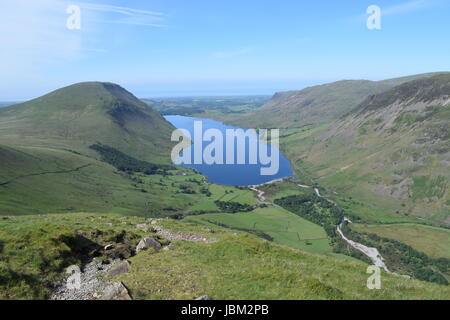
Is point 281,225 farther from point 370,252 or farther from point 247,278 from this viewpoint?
point 247,278

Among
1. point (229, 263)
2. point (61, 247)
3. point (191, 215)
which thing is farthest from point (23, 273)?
point (191, 215)

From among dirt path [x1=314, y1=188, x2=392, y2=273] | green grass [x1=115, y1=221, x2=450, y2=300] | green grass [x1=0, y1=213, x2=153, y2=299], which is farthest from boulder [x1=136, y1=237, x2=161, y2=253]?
dirt path [x1=314, y1=188, x2=392, y2=273]

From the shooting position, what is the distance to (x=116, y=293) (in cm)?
1717

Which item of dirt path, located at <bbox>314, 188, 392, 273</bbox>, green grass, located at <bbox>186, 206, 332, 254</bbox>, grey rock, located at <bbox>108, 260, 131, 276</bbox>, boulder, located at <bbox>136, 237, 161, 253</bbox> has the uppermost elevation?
grey rock, located at <bbox>108, 260, 131, 276</bbox>

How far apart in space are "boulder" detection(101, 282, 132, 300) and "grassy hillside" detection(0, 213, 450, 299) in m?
0.53

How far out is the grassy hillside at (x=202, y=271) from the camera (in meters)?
18.0

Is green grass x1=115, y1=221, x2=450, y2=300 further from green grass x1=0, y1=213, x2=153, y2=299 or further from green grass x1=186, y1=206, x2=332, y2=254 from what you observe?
green grass x1=186, y1=206, x2=332, y2=254

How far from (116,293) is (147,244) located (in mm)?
10596

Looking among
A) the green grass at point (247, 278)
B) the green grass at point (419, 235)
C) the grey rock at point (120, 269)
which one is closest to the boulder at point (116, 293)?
the green grass at point (247, 278)

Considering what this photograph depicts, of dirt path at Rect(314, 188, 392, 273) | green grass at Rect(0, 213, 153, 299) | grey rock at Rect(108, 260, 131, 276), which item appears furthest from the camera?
dirt path at Rect(314, 188, 392, 273)

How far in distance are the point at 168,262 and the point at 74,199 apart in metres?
158

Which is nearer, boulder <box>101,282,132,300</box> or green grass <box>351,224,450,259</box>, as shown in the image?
boulder <box>101,282,132,300</box>

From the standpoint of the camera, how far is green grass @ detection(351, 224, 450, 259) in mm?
130375
